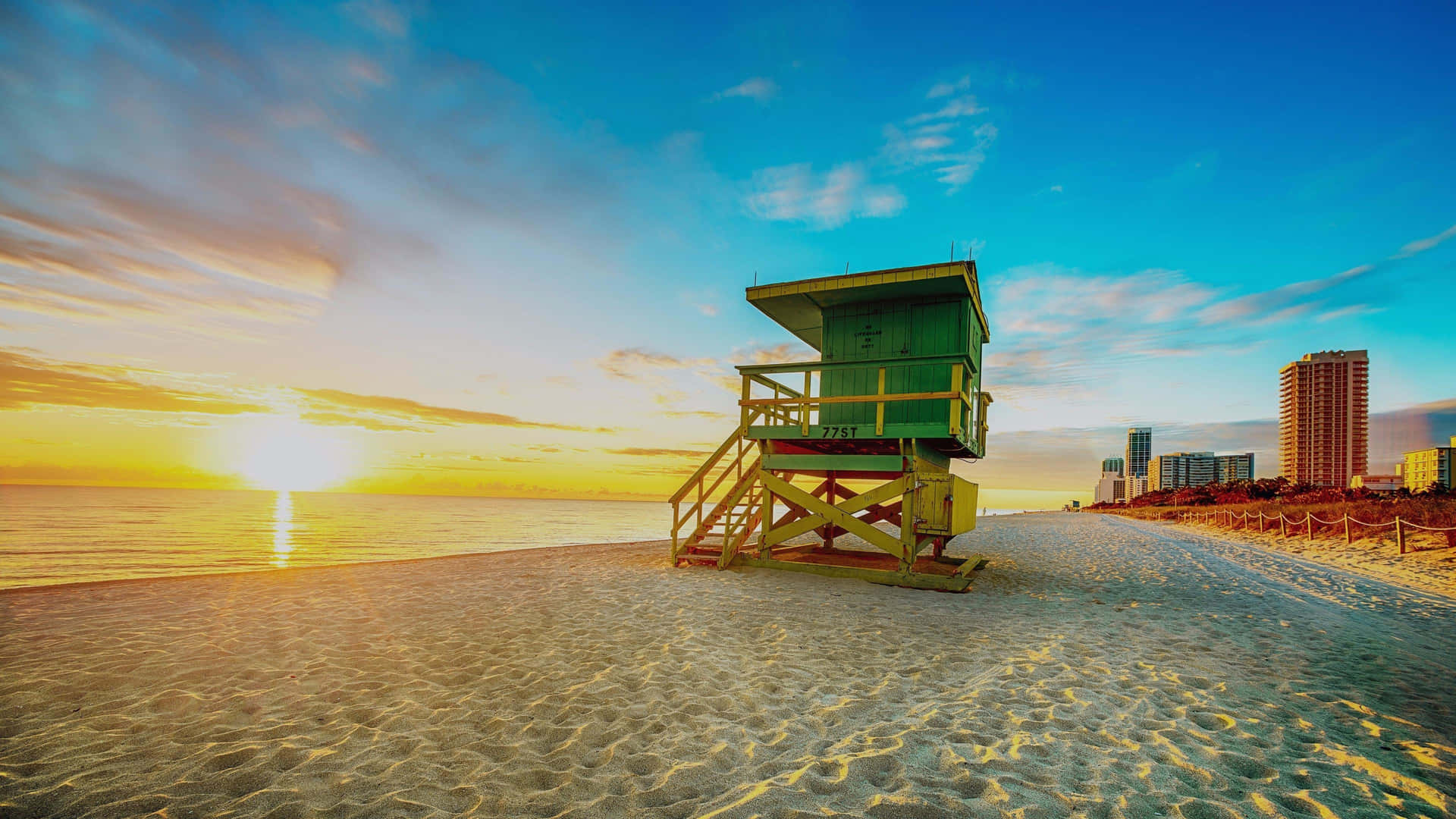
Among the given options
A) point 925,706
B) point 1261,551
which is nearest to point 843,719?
point 925,706

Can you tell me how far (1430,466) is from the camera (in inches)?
3858

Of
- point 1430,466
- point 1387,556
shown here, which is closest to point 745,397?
point 1387,556

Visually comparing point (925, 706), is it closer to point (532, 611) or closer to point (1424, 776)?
point (1424, 776)

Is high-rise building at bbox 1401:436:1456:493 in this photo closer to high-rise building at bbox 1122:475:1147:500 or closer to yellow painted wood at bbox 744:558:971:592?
high-rise building at bbox 1122:475:1147:500

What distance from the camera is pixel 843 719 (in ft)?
14.8

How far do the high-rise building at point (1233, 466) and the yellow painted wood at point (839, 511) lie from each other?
184 metres

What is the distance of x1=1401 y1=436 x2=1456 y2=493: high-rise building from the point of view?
84.2 m

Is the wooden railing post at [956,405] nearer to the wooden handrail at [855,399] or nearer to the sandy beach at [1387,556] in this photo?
the wooden handrail at [855,399]

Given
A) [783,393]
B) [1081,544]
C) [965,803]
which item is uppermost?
[783,393]

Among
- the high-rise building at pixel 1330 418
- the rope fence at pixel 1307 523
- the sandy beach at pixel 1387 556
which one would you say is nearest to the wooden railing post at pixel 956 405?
the sandy beach at pixel 1387 556

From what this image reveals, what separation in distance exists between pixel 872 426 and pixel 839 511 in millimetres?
1677

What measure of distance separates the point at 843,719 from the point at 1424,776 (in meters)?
3.46

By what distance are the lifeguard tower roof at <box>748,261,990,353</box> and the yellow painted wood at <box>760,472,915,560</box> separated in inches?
117

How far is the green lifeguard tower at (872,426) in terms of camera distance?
10375mm
